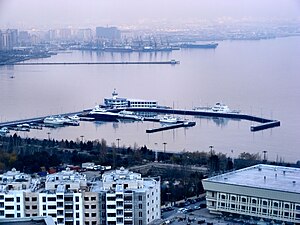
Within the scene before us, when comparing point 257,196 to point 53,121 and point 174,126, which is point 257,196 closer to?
point 174,126

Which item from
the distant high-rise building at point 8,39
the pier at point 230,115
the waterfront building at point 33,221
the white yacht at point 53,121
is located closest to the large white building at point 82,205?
the waterfront building at point 33,221

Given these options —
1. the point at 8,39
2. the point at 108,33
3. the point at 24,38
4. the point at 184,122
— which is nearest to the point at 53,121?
the point at 184,122

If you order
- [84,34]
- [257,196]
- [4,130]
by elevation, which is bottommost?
[4,130]

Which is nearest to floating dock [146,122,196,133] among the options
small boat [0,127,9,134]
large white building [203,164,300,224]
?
small boat [0,127,9,134]

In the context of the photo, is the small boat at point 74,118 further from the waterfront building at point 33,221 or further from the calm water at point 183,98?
the waterfront building at point 33,221

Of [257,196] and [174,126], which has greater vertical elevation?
[257,196]

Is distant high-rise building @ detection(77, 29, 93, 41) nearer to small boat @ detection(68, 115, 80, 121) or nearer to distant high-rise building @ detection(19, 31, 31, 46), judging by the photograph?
distant high-rise building @ detection(19, 31, 31, 46)

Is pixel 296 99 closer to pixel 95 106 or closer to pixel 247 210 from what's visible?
pixel 95 106

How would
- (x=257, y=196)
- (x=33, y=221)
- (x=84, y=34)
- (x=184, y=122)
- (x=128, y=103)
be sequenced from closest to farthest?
(x=33, y=221) → (x=257, y=196) → (x=184, y=122) → (x=128, y=103) → (x=84, y=34)
